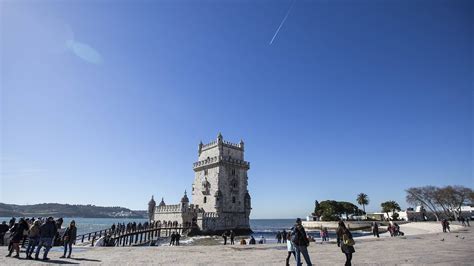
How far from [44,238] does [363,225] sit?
68661 millimetres

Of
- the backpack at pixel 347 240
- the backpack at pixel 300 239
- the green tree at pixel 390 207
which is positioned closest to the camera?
the backpack at pixel 347 240

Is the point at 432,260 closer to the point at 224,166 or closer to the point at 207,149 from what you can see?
the point at 224,166

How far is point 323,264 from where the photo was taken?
37.6 feet

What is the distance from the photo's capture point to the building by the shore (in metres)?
52.3

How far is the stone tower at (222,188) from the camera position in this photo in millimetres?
52719

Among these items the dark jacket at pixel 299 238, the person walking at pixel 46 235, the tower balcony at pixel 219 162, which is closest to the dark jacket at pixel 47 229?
the person walking at pixel 46 235

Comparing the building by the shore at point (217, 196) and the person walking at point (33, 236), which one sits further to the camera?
the building by the shore at point (217, 196)

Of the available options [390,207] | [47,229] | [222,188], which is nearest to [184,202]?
[222,188]

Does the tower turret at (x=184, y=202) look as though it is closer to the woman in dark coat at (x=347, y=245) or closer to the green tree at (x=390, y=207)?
the woman in dark coat at (x=347, y=245)

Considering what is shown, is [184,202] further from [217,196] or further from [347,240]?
[347,240]

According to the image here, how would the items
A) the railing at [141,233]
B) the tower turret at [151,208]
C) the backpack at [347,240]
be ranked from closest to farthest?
the backpack at [347,240], the railing at [141,233], the tower turret at [151,208]

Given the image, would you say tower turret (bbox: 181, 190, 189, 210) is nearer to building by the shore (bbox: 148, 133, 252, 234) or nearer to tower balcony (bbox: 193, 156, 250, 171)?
building by the shore (bbox: 148, 133, 252, 234)

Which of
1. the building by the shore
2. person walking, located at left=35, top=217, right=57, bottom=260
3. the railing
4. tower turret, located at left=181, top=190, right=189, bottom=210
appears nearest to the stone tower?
the building by the shore

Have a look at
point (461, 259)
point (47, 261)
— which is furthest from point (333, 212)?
point (47, 261)
